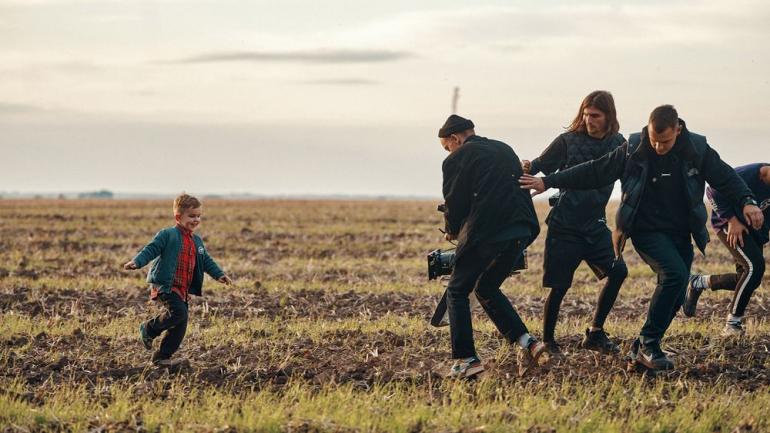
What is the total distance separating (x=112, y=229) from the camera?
30.4 metres

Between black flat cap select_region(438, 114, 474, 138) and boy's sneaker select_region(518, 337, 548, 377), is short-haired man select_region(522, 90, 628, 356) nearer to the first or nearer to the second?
boy's sneaker select_region(518, 337, 548, 377)

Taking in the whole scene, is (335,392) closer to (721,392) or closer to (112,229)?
(721,392)

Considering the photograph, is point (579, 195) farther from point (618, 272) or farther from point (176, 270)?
point (176, 270)

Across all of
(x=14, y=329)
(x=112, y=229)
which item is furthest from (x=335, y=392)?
(x=112, y=229)

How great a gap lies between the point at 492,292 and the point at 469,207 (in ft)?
2.59

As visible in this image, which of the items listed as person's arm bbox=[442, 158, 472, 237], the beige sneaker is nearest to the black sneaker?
person's arm bbox=[442, 158, 472, 237]

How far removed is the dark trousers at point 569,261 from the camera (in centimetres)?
933

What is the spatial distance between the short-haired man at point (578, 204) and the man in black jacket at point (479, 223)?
694mm

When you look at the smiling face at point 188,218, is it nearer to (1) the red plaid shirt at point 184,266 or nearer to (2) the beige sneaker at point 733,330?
(1) the red plaid shirt at point 184,266

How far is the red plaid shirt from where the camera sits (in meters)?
9.12

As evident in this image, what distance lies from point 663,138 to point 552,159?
132 cm

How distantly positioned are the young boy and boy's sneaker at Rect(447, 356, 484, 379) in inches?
82.6

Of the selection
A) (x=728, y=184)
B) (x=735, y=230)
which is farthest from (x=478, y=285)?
(x=735, y=230)

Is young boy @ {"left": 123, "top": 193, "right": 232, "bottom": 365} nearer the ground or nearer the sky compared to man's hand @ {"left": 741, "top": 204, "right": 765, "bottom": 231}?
nearer the ground
